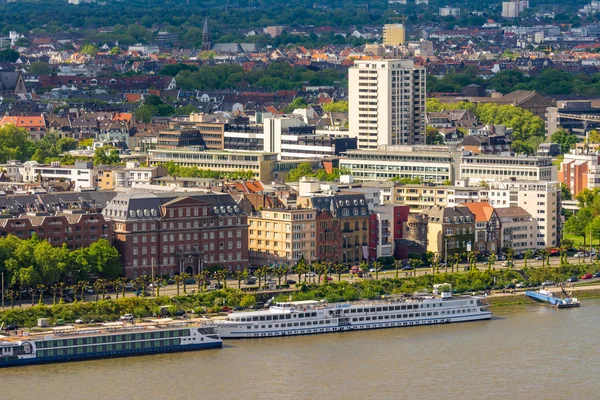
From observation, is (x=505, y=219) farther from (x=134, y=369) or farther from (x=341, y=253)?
(x=134, y=369)

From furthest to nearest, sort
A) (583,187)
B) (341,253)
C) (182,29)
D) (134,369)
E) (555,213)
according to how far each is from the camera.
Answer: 1. (182,29)
2. (583,187)
3. (555,213)
4. (341,253)
5. (134,369)

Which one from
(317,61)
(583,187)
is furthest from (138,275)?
(317,61)

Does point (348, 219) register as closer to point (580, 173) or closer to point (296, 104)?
point (580, 173)

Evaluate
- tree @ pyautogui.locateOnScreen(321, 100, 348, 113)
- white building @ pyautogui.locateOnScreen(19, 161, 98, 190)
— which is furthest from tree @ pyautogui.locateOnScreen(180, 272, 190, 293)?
tree @ pyautogui.locateOnScreen(321, 100, 348, 113)

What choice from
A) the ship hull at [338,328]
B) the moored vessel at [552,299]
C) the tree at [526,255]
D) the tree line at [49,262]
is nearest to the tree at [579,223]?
the tree at [526,255]

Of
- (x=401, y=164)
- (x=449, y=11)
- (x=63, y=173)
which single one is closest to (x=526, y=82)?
(x=401, y=164)

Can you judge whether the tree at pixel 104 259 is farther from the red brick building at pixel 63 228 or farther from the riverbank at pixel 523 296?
the riverbank at pixel 523 296

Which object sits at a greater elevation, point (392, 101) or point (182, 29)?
point (182, 29)
